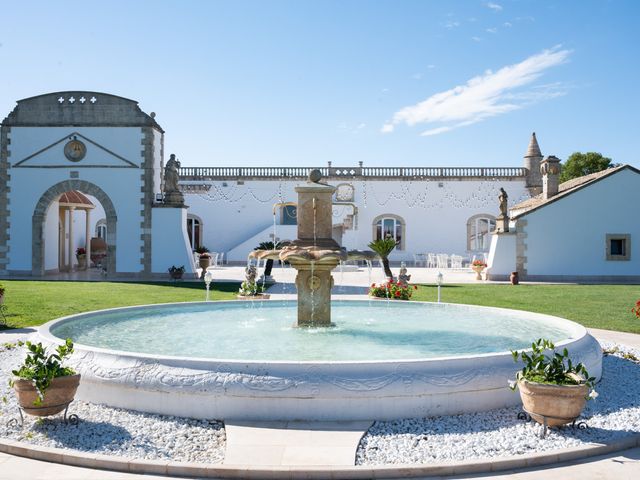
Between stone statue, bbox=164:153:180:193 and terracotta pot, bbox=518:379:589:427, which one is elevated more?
stone statue, bbox=164:153:180:193

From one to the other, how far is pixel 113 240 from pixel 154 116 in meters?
5.19

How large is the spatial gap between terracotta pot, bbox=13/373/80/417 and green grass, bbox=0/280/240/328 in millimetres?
6400

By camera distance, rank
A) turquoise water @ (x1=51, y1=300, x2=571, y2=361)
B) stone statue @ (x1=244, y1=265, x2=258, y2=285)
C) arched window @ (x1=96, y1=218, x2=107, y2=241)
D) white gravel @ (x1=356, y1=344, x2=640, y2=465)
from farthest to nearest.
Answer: arched window @ (x1=96, y1=218, x2=107, y2=241) → stone statue @ (x1=244, y1=265, x2=258, y2=285) → turquoise water @ (x1=51, y1=300, x2=571, y2=361) → white gravel @ (x1=356, y1=344, x2=640, y2=465)

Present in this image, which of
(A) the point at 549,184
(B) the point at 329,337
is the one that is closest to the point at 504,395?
(B) the point at 329,337

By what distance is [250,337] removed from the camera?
25.5 feet

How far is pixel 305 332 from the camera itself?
26.4ft

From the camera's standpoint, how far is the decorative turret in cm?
3447

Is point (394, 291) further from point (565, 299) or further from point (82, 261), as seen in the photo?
point (82, 261)

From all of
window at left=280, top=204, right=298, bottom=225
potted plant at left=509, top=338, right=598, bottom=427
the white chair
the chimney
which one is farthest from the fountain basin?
window at left=280, top=204, right=298, bottom=225

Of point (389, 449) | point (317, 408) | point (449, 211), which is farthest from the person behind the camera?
point (449, 211)

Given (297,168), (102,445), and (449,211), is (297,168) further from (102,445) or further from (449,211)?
(102,445)

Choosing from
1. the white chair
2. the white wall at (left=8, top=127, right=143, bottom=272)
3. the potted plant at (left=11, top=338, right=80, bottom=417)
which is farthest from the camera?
the white chair

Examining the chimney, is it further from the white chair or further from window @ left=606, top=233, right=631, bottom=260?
the white chair

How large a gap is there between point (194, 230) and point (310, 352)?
3070cm
